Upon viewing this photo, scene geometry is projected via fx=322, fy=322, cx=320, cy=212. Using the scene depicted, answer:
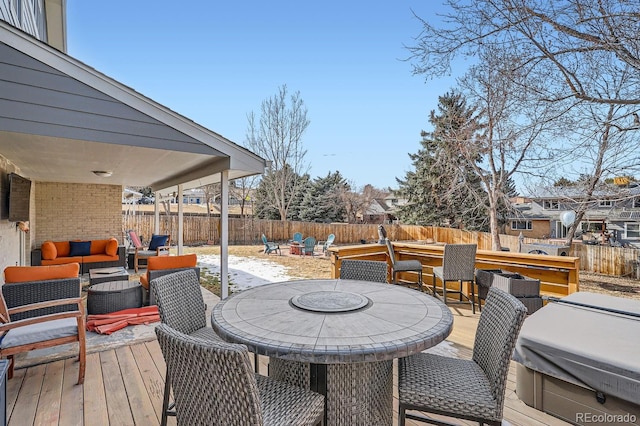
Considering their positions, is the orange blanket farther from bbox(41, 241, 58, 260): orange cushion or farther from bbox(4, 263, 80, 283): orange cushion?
bbox(41, 241, 58, 260): orange cushion

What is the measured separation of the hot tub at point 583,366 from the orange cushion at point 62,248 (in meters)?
9.66

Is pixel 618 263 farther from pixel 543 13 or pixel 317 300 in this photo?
Answer: pixel 317 300

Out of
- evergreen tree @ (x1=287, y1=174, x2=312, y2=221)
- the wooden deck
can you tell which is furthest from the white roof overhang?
evergreen tree @ (x1=287, y1=174, x2=312, y2=221)

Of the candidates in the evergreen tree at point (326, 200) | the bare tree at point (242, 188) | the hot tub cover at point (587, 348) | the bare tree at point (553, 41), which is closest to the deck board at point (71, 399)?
the hot tub cover at point (587, 348)

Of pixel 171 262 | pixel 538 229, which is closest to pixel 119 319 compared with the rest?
pixel 171 262

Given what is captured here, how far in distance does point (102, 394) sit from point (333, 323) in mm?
2185

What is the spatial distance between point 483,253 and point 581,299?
7.31 feet

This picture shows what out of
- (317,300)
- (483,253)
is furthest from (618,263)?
(317,300)

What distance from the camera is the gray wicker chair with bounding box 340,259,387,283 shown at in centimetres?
328

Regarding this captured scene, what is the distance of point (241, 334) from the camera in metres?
1.68

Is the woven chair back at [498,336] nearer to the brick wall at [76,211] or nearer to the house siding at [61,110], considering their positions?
the house siding at [61,110]

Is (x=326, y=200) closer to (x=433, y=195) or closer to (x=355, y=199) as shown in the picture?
(x=355, y=199)

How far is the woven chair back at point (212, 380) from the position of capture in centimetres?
121

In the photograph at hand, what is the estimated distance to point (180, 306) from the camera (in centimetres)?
244
